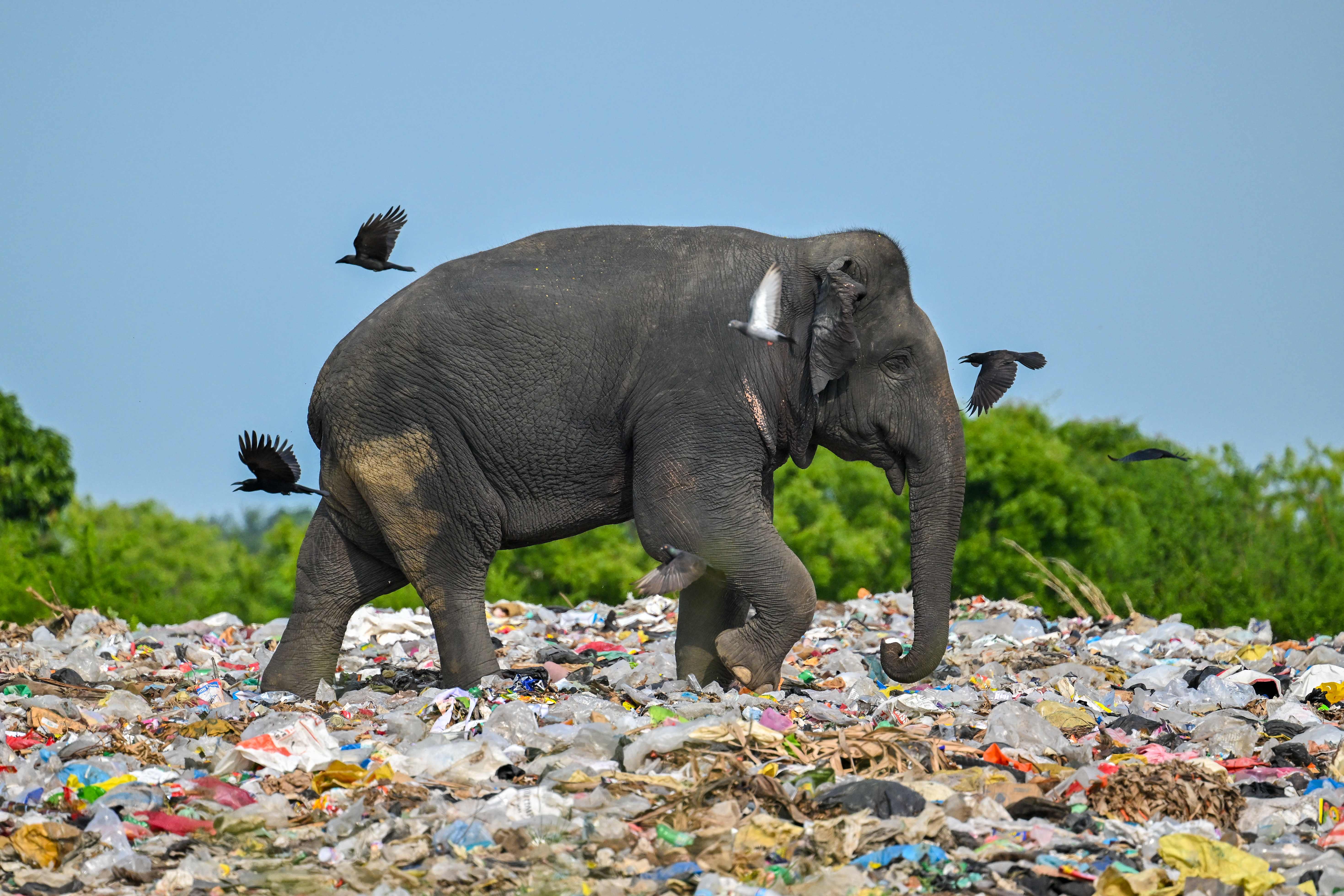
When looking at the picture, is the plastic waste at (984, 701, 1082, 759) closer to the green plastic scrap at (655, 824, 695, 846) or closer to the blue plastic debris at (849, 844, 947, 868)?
the blue plastic debris at (849, 844, 947, 868)

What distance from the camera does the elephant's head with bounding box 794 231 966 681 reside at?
6.79 metres

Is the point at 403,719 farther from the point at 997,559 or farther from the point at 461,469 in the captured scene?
the point at 997,559

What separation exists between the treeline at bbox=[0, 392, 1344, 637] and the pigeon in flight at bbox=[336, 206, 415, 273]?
12766 mm

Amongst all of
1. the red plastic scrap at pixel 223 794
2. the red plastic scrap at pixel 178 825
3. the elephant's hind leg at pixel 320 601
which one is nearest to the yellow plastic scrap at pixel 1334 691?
the elephant's hind leg at pixel 320 601

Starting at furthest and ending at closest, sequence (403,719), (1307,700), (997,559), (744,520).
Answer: (997,559) → (1307,700) → (744,520) → (403,719)

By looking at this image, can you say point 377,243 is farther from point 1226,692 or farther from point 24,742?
point 1226,692

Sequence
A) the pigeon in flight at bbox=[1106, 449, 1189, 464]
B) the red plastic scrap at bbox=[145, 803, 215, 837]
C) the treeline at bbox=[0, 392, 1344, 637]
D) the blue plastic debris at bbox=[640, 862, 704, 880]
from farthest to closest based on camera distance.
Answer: the treeline at bbox=[0, 392, 1344, 637], the pigeon in flight at bbox=[1106, 449, 1189, 464], the red plastic scrap at bbox=[145, 803, 215, 837], the blue plastic debris at bbox=[640, 862, 704, 880]

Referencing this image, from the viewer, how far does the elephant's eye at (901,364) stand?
22.5 feet

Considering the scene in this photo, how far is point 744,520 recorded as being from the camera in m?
6.52

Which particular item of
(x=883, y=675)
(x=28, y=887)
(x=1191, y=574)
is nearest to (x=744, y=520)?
(x=883, y=675)

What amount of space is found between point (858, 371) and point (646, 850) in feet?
9.71

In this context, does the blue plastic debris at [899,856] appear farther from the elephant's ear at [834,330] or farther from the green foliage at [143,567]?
the green foliage at [143,567]

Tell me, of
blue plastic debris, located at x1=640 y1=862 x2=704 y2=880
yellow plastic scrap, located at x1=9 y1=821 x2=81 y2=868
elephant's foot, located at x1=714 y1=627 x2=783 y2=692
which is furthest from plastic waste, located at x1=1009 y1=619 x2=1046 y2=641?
yellow plastic scrap, located at x1=9 y1=821 x2=81 y2=868

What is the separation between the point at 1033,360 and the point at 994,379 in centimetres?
22
